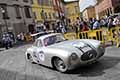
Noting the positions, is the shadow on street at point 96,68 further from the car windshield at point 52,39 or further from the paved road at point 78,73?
the car windshield at point 52,39

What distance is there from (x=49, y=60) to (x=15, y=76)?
1.33 m

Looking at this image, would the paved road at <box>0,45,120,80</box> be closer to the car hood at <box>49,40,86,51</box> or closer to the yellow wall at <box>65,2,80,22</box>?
the car hood at <box>49,40,86,51</box>

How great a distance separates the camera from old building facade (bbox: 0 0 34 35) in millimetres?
36062

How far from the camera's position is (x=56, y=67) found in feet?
30.2

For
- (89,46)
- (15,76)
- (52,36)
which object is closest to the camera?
(89,46)

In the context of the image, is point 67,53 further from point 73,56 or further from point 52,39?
point 52,39

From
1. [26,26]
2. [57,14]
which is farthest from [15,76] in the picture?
[57,14]

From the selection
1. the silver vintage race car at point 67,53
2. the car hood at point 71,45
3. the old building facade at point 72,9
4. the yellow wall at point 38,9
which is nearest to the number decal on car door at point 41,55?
the silver vintage race car at point 67,53

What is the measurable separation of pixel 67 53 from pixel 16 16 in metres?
31.6

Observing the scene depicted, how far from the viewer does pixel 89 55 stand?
8664 mm

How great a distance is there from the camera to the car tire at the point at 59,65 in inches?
344

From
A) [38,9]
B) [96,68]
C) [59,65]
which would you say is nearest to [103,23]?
[96,68]

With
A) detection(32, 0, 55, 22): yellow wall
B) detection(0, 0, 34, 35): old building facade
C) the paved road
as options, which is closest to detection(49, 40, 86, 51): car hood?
the paved road

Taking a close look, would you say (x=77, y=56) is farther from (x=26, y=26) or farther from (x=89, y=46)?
(x=26, y=26)
